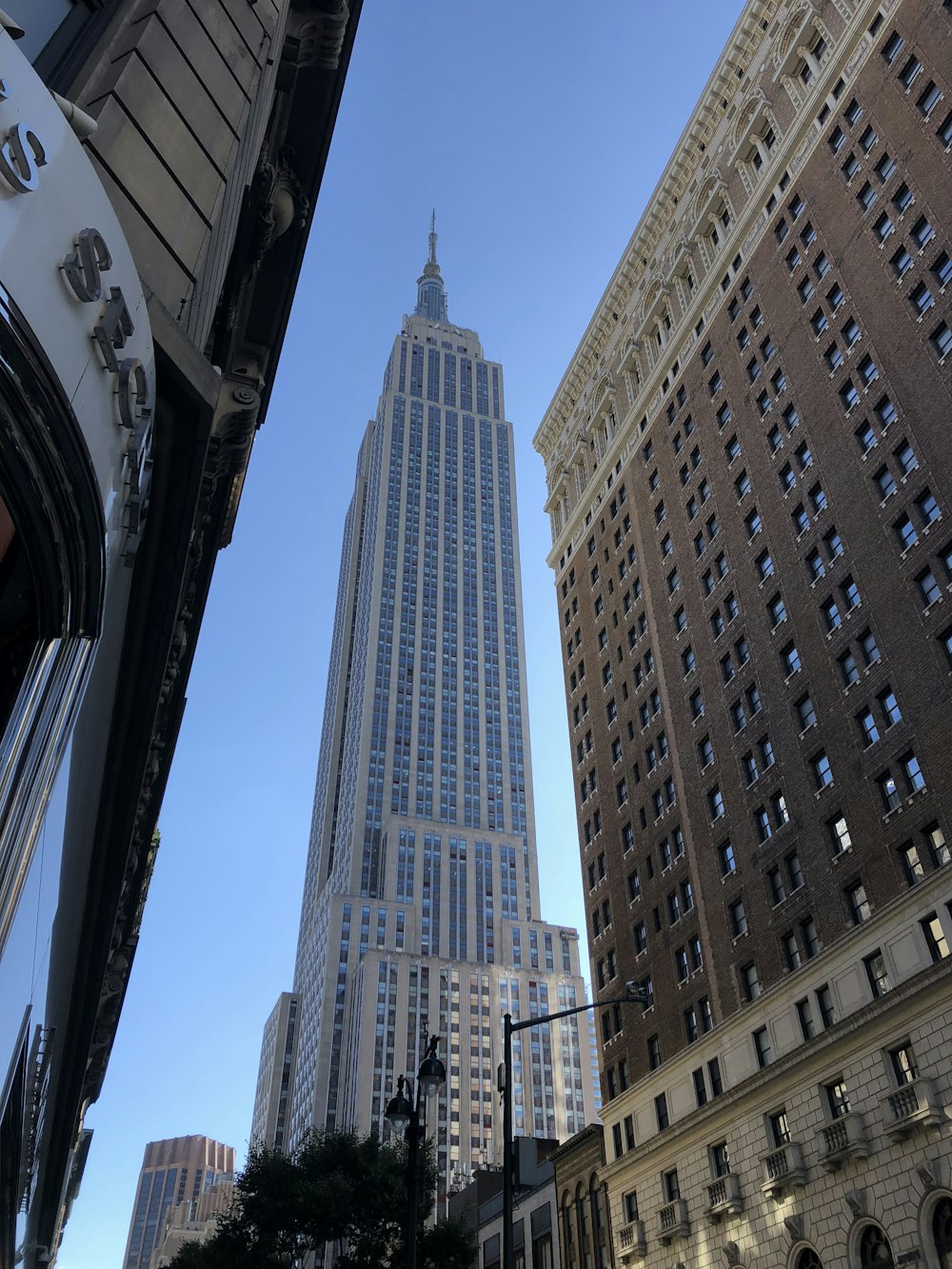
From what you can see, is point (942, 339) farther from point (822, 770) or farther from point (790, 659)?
point (822, 770)

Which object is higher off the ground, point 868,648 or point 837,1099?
point 868,648

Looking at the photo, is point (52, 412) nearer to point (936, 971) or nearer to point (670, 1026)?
point (936, 971)

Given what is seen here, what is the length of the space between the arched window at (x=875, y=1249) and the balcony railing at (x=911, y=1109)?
3258mm

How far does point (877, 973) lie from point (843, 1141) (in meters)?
5.49

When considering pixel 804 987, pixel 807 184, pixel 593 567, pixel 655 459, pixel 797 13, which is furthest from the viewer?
pixel 593 567

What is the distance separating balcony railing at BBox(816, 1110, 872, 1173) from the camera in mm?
33125

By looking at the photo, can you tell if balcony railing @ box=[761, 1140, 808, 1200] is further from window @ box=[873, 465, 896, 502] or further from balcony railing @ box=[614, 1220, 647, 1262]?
window @ box=[873, 465, 896, 502]

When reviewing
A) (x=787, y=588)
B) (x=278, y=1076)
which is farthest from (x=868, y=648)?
(x=278, y=1076)

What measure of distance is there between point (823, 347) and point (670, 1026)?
32.3 metres

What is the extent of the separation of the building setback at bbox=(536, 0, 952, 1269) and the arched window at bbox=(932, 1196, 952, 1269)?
76mm

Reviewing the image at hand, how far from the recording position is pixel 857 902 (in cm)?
3806

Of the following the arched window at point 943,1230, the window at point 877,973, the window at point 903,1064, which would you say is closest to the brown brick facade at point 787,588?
the window at point 877,973

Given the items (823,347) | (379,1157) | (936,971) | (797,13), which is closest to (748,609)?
(823,347)

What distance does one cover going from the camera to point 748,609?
4950 cm
